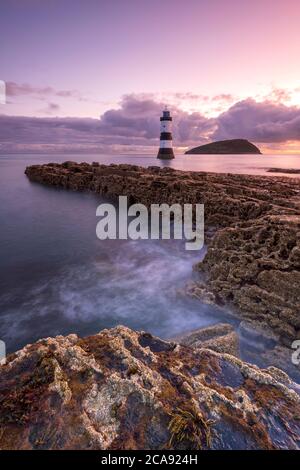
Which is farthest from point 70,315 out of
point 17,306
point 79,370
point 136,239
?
point 136,239

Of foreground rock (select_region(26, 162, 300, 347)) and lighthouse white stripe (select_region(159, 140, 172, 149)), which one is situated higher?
lighthouse white stripe (select_region(159, 140, 172, 149))

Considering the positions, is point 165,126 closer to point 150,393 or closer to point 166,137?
point 166,137

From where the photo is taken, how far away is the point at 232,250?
1038cm

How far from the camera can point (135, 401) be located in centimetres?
409

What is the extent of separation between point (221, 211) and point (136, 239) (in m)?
5.78

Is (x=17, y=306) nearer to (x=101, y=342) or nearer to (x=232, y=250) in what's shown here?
(x=101, y=342)

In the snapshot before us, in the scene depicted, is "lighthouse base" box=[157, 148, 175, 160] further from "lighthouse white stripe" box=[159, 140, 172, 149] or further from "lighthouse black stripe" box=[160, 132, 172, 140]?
"lighthouse black stripe" box=[160, 132, 172, 140]

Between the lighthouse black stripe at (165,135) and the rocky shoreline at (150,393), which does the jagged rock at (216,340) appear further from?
the lighthouse black stripe at (165,135)

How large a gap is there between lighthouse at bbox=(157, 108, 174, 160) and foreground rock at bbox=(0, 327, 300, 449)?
305 feet

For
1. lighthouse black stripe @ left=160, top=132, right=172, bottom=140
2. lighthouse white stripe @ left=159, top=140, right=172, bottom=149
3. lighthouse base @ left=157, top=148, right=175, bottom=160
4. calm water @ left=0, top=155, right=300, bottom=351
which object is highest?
lighthouse black stripe @ left=160, top=132, right=172, bottom=140

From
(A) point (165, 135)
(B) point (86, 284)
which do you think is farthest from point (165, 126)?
(B) point (86, 284)

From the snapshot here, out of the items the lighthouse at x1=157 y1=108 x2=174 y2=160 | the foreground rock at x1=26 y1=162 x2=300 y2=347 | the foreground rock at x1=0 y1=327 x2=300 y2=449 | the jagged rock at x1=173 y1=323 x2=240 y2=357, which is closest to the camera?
the foreground rock at x1=0 y1=327 x2=300 y2=449

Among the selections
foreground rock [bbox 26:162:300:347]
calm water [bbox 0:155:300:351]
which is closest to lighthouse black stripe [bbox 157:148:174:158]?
calm water [bbox 0:155:300:351]

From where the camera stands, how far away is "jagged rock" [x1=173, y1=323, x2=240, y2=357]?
21.4 feet
